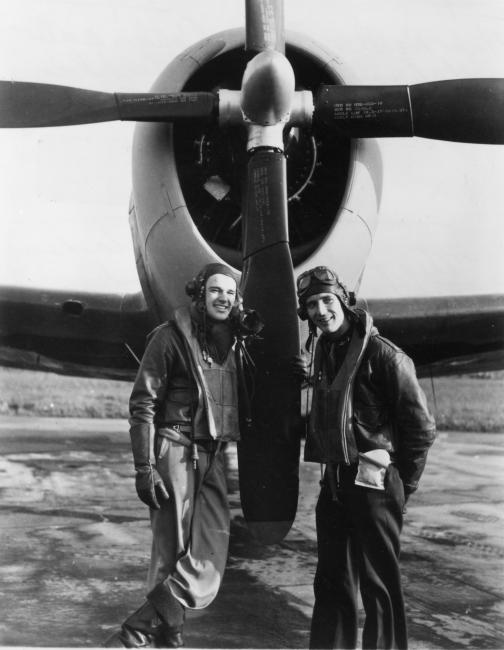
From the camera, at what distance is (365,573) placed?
8.40 ft

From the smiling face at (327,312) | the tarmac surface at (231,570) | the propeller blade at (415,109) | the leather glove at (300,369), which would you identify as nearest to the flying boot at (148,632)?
the tarmac surface at (231,570)

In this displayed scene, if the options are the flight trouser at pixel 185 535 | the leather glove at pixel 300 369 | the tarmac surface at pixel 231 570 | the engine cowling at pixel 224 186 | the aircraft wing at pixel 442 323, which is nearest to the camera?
the flight trouser at pixel 185 535

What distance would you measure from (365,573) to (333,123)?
259 cm

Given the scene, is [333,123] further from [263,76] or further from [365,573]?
[365,573]

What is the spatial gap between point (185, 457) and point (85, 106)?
93.8 inches

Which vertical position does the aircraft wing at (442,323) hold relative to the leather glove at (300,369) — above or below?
above

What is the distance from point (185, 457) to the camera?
276cm

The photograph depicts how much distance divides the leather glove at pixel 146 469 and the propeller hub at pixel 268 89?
189 cm

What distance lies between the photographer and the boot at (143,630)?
8.55ft

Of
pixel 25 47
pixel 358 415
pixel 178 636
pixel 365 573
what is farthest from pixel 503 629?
pixel 25 47

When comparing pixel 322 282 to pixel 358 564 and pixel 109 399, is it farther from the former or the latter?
pixel 109 399

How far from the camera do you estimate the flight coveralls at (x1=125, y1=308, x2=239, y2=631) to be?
8.75 feet

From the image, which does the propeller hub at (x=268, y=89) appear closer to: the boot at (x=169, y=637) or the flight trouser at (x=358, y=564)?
the flight trouser at (x=358, y=564)

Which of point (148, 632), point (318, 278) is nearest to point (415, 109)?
point (318, 278)
